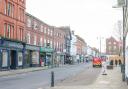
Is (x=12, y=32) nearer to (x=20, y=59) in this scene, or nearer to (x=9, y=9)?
(x=9, y=9)

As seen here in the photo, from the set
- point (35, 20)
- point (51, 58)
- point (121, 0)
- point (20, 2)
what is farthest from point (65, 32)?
point (121, 0)

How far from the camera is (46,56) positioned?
86125 mm

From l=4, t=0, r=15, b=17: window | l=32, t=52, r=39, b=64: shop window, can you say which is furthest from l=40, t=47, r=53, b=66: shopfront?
l=4, t=0, r=15, b=17: window

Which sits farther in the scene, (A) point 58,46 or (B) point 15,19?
(A) point 58,46

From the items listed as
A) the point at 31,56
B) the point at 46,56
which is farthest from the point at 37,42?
the point at 46,56

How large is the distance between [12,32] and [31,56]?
1449 centimetres

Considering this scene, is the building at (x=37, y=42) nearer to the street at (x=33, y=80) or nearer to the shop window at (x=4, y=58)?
the shop window at (x=4, y=58)

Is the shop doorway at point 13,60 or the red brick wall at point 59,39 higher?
the red brick wall at point 59,39

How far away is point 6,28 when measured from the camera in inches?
2210

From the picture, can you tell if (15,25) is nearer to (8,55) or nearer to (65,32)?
(8,55)

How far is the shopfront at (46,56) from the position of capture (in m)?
80.6

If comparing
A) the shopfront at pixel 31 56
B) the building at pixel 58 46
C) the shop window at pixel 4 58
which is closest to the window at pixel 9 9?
the shop window at pixel 4 58

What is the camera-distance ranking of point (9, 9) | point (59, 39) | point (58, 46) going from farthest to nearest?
point (59, 39), point (58, 46), point (9, 9)

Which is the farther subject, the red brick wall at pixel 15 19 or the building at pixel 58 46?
the building at pixel 58 46
